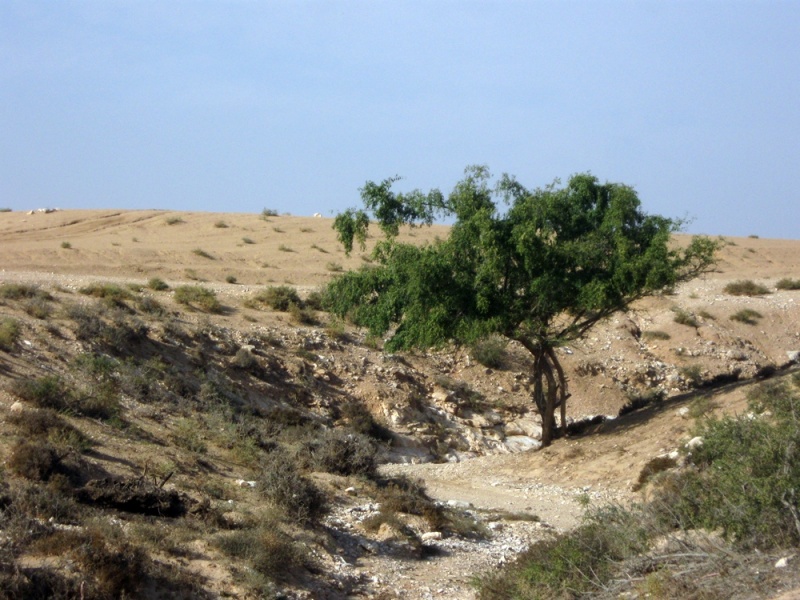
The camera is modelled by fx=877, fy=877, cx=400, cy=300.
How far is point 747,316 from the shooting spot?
33969 millimetres

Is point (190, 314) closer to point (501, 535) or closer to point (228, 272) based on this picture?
point (228, 272)

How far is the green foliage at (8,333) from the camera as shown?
16462mm

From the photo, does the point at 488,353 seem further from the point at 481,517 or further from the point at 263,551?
the point at 263,551

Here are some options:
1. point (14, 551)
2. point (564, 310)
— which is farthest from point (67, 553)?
point (564, 310)

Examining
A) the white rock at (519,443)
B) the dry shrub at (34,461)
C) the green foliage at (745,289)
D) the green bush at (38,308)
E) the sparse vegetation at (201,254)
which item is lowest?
the white rock at (519,443)

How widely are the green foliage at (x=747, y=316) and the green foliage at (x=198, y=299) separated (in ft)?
64.8

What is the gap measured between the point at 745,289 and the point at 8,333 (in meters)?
31.9

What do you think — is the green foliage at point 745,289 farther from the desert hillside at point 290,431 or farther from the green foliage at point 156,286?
the green foliage at point 156,286

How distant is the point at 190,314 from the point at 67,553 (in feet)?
57.4

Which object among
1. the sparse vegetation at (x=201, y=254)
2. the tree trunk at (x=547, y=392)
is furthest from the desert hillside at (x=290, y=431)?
the sparse vegetation at (x=201, y=254)

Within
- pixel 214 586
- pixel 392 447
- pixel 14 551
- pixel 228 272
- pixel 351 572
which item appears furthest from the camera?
pixel 228 272

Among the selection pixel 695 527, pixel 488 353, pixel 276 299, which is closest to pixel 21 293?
pixel 276 299

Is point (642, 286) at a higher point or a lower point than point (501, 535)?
higher

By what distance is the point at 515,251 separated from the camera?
1830 centimetres
